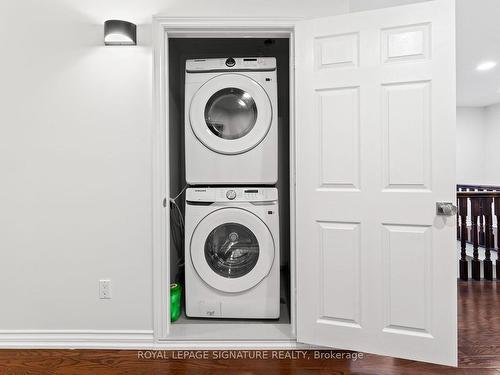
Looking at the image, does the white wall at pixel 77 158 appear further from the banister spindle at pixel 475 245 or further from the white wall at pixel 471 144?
the white wall at pixel 471 144

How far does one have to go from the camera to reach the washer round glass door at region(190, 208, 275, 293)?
2193 millimetres

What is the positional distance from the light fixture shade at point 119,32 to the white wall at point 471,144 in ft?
27.6

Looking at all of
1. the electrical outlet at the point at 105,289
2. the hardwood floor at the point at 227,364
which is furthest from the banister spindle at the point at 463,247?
the electrical outlet at the point at 105,289

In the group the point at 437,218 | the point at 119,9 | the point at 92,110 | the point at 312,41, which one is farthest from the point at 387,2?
the point at 92,110

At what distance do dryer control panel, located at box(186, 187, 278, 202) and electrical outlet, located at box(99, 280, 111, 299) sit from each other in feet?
2.43

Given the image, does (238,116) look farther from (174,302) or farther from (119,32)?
(174,302)

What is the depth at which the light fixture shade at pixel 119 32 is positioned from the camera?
184 cm

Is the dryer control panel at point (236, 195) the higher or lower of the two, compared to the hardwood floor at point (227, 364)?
higher

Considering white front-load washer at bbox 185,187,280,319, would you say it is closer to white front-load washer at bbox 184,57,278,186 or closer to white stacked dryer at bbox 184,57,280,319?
white stacked dryer at bbox 184,57,280,319

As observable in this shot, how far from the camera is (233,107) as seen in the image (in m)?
2.28

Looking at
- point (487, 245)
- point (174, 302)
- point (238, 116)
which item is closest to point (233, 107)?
point (238, 116)

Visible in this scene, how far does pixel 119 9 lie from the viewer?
1931 millimetres

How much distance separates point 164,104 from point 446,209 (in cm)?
172

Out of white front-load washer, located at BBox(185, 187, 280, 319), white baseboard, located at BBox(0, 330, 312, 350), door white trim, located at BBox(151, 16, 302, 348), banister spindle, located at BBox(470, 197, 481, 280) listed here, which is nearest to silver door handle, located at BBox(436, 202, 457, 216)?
door white trim, located at BBox(151, 16, 302, 348)
